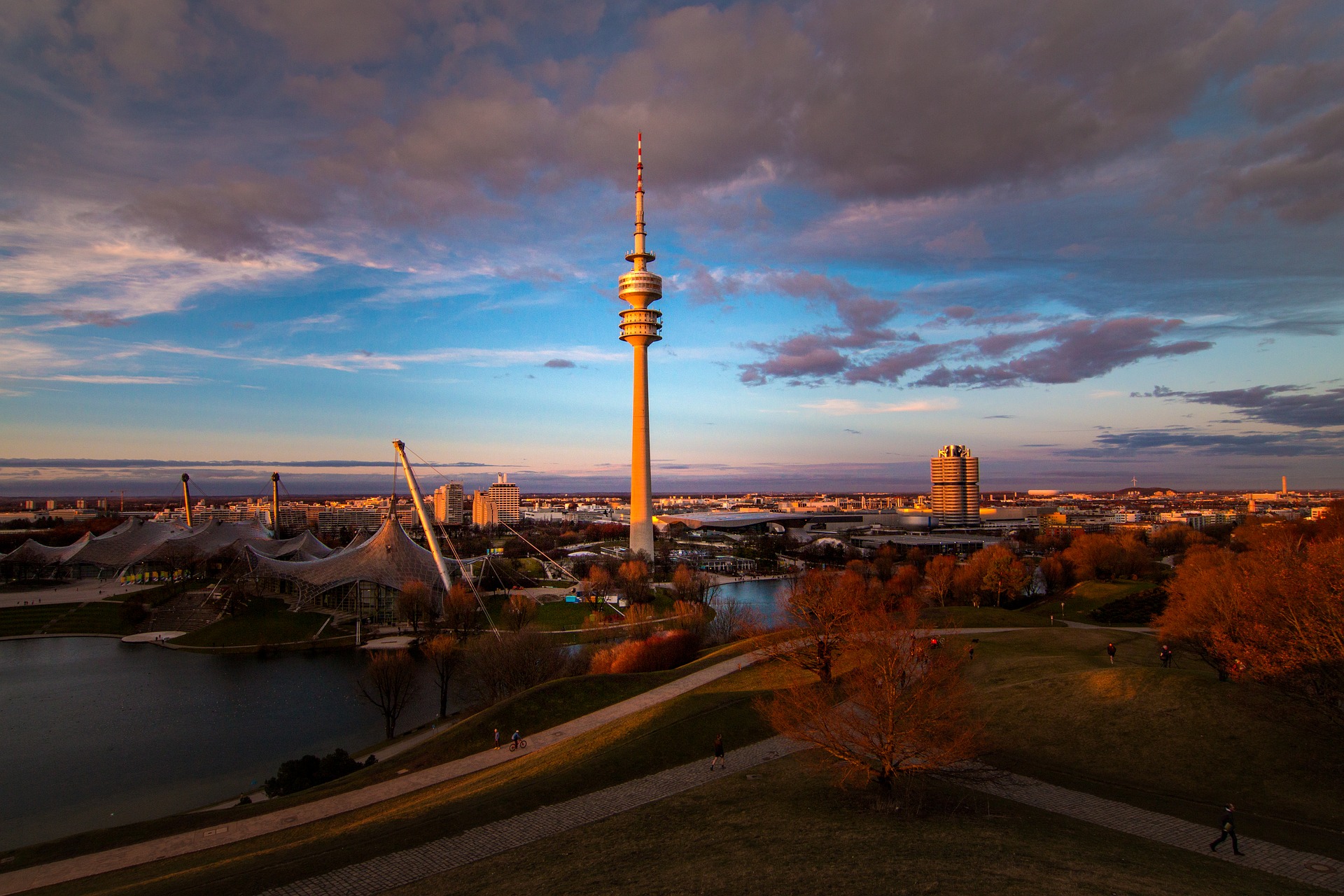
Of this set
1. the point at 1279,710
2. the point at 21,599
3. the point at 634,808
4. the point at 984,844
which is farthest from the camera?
the point at 21,599

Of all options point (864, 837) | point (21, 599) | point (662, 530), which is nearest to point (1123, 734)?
point (864, 837)

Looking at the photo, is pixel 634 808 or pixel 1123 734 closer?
pixel 634 808

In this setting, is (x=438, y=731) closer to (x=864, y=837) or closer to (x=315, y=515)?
(x=864, y=837)

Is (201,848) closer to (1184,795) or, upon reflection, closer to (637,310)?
(1184,795)

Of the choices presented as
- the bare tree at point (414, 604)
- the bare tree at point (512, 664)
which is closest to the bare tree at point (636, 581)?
the bare tree at point (414, 604)

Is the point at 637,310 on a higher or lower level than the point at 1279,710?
higher

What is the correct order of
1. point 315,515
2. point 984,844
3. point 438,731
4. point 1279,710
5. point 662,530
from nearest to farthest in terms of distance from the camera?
1. point 984,844
2. point 1279,710
3. point 438,731
4. point 662,530
5. point 315,515
